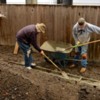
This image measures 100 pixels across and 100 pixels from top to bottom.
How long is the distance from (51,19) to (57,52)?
1963 millimetres

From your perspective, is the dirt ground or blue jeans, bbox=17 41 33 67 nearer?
the dirt ground

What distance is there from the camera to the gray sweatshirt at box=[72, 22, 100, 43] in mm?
8352

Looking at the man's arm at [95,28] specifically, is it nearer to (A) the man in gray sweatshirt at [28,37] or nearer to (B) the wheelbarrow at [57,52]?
(B) the wheelbarrow at [57,52]

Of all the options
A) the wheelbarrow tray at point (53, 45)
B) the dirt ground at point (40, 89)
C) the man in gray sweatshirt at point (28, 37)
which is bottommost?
the dirt ground at point (40, 89)

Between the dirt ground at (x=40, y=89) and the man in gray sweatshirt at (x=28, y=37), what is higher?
the man in gray sweatshirt at (x=28, y=37)

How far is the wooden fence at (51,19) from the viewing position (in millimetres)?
9219

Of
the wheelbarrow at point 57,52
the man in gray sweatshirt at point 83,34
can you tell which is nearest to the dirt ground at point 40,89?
the man in gray sweatshirt at point 83,34

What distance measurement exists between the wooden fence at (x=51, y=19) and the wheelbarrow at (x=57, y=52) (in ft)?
2.07

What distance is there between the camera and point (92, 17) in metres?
9.12

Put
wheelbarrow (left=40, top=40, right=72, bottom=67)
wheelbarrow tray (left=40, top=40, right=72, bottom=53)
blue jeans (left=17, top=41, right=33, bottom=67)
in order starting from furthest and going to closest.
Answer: wheelbarrow tray (left=40, top=40, right=72, bottom=53) → wheelbarrow (left=40, top=40, right=72, bottom=67) → blue jeans (left=17, top=41, right=33, bottom=67)

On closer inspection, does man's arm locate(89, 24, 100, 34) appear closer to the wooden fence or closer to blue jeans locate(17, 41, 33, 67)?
the wooden fence

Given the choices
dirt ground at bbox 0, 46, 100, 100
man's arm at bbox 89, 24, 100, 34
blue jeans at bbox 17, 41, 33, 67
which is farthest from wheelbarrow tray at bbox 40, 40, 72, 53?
dirt ground at bbox 0, 46, 100, 100

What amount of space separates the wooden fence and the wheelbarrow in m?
0.63

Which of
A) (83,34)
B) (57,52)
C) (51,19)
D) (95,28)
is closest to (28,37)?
(57,52)
